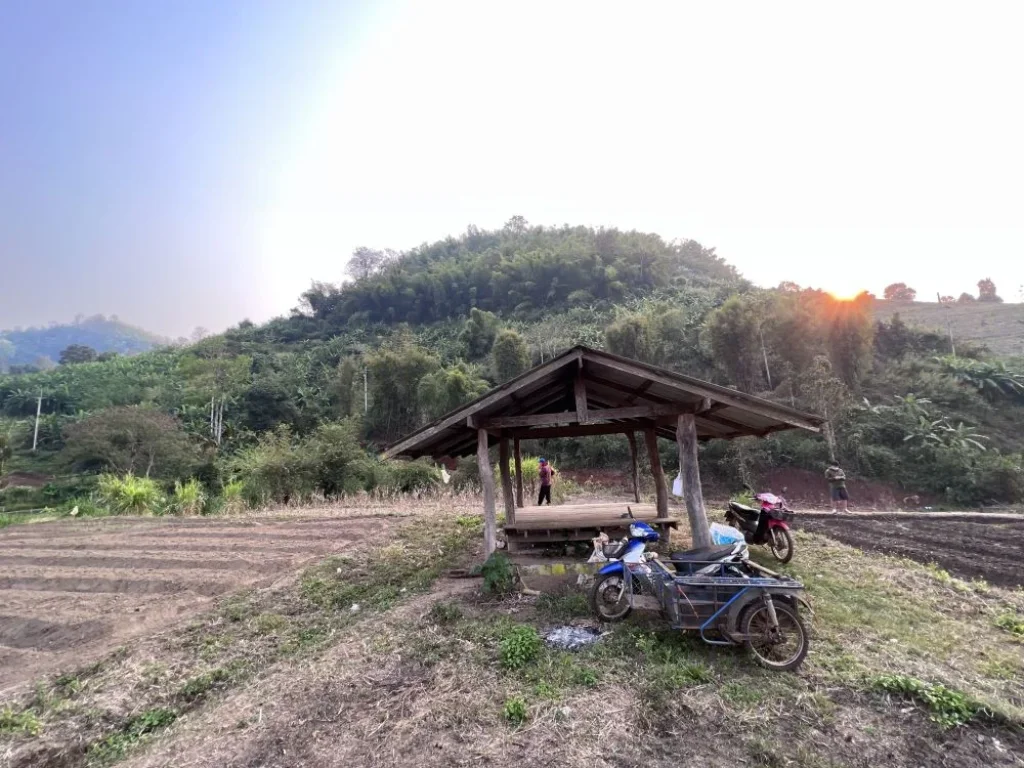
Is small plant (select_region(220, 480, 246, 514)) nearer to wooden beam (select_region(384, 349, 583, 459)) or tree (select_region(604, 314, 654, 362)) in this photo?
wooden beam (select_region(384, 349, 583, 459))

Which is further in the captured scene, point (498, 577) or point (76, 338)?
point (76, 338)

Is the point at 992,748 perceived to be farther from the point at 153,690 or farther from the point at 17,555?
the point at 17,555

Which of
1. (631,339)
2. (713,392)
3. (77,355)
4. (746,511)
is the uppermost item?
(77,355)

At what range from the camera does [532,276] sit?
2259 inches

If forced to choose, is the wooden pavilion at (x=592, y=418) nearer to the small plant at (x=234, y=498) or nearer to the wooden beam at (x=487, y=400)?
the wooden beam at (x=487, y=400)

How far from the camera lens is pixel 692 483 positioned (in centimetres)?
622

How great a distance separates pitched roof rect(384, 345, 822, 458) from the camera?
19.2ft

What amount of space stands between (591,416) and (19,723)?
634cm

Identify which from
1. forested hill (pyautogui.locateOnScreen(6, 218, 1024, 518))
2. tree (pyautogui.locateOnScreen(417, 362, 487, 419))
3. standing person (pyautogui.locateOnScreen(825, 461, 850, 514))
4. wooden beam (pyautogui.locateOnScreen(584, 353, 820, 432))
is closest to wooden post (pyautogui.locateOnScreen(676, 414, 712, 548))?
wooden beam (pyautogui.locateOnScreen(584, 353, 820, 432))

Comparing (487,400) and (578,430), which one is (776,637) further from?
(578,430)

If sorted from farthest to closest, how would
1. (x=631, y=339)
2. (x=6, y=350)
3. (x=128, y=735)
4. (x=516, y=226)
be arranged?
(x=6, y=350) → (x=516, y=226) → (x=631, y=339) → (x=128, y=735)

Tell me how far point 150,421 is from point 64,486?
21.0 feet

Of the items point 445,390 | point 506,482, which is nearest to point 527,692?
point 506,482

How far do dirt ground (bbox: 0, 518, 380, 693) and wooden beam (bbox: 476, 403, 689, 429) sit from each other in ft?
14.6
